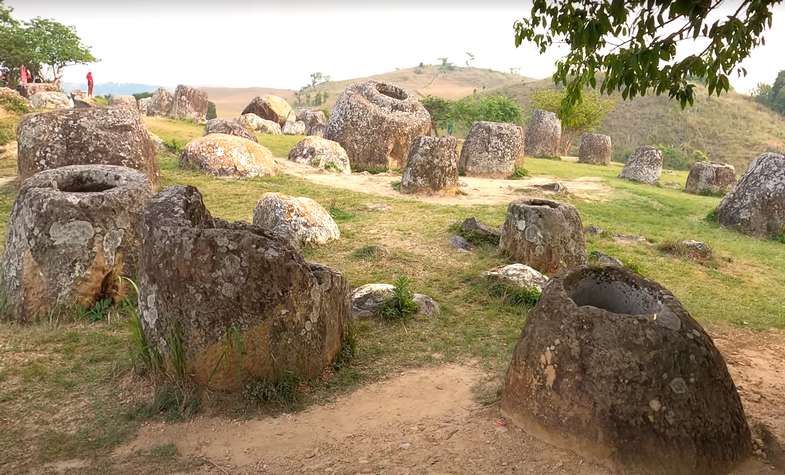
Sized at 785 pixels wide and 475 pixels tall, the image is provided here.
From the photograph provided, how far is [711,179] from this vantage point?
1991 cm

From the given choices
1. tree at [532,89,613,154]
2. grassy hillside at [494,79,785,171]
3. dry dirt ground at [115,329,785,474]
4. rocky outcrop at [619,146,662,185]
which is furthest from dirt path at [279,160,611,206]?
grassy hillside at [494,79,785,171]

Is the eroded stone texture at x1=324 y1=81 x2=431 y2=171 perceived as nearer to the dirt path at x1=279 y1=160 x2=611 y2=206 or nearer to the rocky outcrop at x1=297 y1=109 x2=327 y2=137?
the dirt path at x1=279 y1=160 x2=611 y2=206

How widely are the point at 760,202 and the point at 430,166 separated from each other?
7.78 metres

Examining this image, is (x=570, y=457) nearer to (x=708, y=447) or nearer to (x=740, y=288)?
(x=708, y=447)

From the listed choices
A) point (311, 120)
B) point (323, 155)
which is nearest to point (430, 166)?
point (323, 155)

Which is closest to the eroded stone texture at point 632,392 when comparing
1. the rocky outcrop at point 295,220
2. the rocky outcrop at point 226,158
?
the rocky outcrop at point 295,220

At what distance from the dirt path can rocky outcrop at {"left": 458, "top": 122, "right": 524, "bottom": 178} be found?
1.71 feet

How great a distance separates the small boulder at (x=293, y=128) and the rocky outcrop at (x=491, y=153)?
1271 centimetres

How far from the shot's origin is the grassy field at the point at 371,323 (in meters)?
4.36

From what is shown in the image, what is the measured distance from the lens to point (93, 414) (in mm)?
4512

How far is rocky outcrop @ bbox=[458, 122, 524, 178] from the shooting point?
19219 millimetres

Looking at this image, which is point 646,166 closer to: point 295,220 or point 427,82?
point 295,220

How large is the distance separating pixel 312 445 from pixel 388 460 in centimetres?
58

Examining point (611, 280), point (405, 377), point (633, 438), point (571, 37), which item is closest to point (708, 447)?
point (633, 438)
